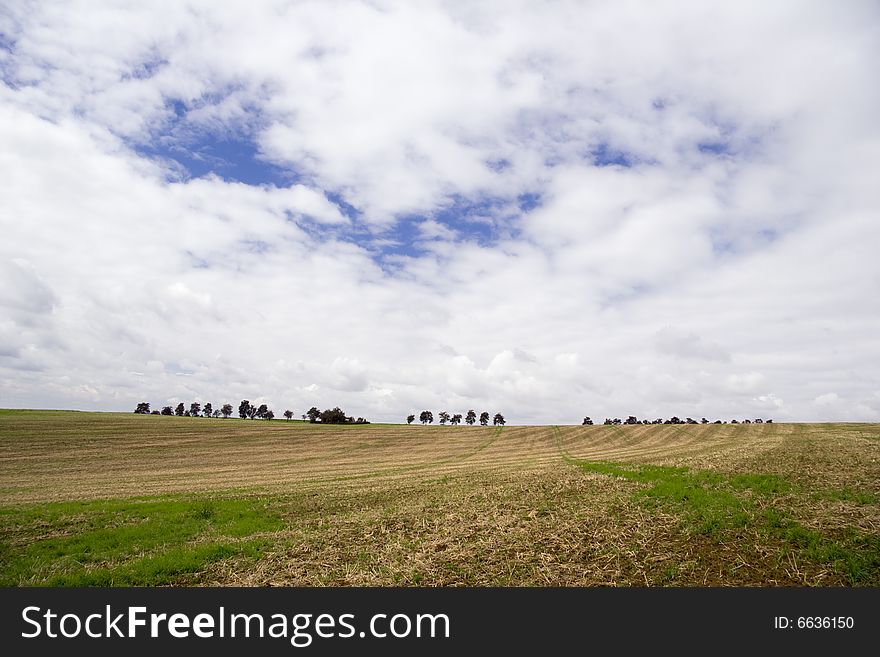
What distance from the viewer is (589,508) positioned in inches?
645

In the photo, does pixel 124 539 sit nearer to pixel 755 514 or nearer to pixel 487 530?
pixel 487 530

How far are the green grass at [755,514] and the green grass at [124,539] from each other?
1351cm

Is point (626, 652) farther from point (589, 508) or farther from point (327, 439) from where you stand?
point (327, 439)

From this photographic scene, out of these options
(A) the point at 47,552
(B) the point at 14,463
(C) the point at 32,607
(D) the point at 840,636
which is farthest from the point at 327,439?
(D) the point at 840,636

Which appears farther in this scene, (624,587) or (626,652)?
(624,587)

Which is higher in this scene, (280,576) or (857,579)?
Result: (857,579)

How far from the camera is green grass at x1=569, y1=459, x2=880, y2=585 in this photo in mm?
10188

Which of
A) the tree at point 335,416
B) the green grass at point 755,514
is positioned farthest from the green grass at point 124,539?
the tree at point 335,416

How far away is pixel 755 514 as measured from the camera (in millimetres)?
13539

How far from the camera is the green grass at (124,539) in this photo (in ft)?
42.3

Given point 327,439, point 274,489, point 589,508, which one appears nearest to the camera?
point 589,508

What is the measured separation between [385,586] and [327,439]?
286ft

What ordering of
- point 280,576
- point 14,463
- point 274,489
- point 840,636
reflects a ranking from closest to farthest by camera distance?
point 840,636 < point 280,576 < point 274,489 < point 14,463

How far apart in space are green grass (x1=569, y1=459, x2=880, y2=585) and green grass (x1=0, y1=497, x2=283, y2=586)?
13.5 metres
